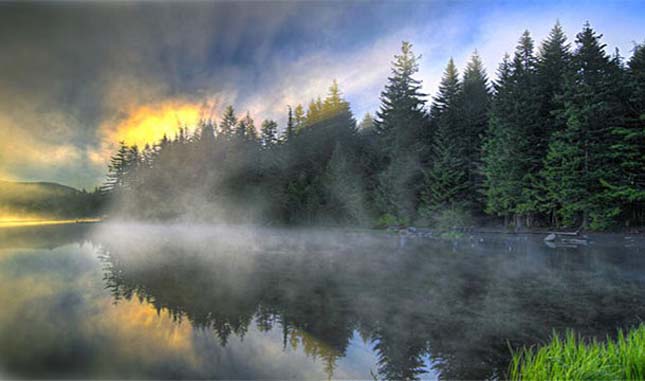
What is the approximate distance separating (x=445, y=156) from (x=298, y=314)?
24728 mm

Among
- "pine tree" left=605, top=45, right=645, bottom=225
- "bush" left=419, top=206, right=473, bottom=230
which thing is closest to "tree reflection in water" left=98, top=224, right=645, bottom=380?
"pine tree" left=605, top=45, right=645, bottom=225

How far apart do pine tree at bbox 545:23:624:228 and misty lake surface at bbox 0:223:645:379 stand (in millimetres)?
8245

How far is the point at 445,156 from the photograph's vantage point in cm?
2891

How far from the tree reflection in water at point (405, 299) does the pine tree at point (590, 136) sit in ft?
21.8

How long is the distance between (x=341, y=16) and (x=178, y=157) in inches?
1671

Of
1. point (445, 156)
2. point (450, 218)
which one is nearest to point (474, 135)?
point (445, 156)

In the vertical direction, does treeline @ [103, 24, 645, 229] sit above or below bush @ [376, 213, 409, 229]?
above

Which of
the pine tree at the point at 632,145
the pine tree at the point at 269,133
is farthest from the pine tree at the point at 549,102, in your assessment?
the pine tree at the point at 269,133

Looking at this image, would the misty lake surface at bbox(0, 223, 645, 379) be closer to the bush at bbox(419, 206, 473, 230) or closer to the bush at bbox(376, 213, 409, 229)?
the bush at bbox(419, 206, 473, 230)

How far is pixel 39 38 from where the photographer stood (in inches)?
320

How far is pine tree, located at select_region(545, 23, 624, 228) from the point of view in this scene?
21141 millimetres

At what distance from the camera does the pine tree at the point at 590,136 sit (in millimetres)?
21141

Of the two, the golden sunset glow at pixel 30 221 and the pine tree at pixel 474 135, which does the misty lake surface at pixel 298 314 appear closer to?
the golden sunset glow at pixel 30 221

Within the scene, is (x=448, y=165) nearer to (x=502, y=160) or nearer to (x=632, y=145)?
(x=502, y=160)
